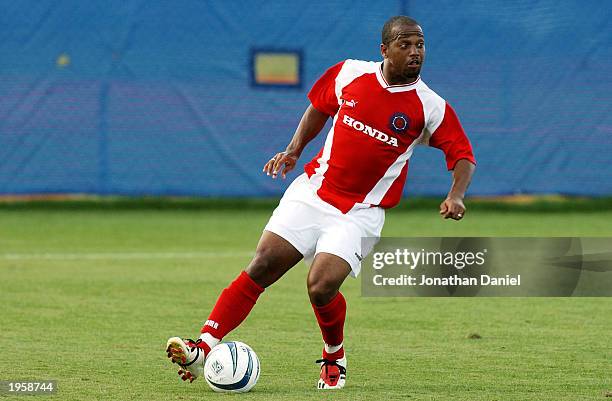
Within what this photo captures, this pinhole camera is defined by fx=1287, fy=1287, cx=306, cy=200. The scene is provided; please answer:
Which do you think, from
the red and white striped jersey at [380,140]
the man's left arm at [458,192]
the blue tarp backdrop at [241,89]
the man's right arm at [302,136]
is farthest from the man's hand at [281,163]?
the blue tarp backdrop at [241,89]

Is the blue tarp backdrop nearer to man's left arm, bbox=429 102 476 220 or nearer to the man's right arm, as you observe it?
the man's right arm

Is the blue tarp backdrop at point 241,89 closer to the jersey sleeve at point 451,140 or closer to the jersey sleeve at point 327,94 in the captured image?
the jersey sleeve at point 327,94

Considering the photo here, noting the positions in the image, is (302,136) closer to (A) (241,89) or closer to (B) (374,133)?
(B) (374,133)

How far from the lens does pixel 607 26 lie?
55.3ft

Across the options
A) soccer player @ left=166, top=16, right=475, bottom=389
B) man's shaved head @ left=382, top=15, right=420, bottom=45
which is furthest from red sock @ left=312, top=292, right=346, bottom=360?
man's shaved head @ left=382, top=15, right=420, bottom=45

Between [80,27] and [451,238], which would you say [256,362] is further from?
[80,27]

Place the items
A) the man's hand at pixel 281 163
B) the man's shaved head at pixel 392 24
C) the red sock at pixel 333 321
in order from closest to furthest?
the red sock at pixel 333 321, the man's shaved head at pixel 392 24, the man's hand at pixel 281 163

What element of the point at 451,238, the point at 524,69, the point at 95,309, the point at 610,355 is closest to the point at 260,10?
the point at 524,69

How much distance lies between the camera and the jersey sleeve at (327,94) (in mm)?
6891

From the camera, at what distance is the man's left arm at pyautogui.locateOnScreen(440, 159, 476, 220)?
614 centimetres

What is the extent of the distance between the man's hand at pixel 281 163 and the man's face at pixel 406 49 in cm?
77

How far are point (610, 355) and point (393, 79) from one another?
82.0 inches

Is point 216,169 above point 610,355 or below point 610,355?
above

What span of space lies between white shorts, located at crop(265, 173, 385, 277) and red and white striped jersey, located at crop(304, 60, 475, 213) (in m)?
0.05
